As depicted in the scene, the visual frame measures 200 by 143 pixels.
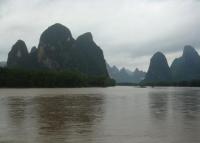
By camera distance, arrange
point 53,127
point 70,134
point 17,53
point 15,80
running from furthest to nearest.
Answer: point 17,53, point 15,80, point 53,127, point 70,134

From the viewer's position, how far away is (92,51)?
173375 millimetres

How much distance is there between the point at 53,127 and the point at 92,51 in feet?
519

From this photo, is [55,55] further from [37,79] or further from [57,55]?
[37,79]

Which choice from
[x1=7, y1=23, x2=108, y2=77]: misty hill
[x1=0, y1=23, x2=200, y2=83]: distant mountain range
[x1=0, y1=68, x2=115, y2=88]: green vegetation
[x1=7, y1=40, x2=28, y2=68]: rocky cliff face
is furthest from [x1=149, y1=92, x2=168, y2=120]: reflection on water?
[x1=7, y1=40, x2=28, y2=68]: rocky cliff face

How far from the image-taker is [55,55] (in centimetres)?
15888

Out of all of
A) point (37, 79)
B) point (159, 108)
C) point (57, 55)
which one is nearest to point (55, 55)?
point (57, 55)

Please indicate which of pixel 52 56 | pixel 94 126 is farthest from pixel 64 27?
pixel 94 126

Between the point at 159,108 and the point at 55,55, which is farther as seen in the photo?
the point at 55,55

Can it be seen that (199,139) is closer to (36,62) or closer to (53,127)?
(53,127)

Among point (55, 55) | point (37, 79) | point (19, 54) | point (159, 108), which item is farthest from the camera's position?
point (55, 55)

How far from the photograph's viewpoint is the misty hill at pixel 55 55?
156875mm

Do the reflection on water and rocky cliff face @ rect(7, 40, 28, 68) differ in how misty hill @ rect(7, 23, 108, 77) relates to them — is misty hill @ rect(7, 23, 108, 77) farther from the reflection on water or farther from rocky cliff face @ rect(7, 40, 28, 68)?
the reflection on water

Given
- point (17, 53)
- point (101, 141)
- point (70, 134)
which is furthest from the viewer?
point (17, 53)

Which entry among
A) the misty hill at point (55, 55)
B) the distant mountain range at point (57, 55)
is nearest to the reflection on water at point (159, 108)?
the distant mountain range at point (57, 55)
